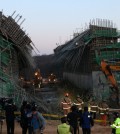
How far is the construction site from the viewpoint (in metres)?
22.4

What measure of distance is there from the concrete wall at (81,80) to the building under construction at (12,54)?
4692 mm

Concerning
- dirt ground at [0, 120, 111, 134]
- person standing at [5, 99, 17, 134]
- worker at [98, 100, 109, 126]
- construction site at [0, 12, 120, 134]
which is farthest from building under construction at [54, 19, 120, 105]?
person standing at [5, 99, 17, 134]

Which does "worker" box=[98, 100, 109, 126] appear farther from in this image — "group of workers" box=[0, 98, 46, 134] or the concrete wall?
the concrete wall

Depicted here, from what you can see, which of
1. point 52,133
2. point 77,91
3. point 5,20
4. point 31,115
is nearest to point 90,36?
point 77,91

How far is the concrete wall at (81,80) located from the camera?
29.0 metres

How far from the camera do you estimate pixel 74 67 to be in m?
33.3

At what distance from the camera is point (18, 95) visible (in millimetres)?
21797

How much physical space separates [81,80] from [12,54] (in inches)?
308

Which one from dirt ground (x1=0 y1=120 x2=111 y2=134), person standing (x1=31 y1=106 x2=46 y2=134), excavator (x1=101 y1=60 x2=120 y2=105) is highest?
excavator (x1=101 y1=60 x2=120 y2=105)

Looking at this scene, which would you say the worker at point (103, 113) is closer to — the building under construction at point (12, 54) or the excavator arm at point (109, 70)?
the excavator arm at point (109, 70)

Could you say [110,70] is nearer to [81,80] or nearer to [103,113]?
[103,113]

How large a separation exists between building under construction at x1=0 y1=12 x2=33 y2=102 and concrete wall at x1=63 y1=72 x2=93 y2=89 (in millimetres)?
4692

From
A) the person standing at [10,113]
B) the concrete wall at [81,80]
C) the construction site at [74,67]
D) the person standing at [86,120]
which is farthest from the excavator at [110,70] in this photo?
the person standing at [86,120]

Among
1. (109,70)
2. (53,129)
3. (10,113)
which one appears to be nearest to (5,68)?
(109,70)
